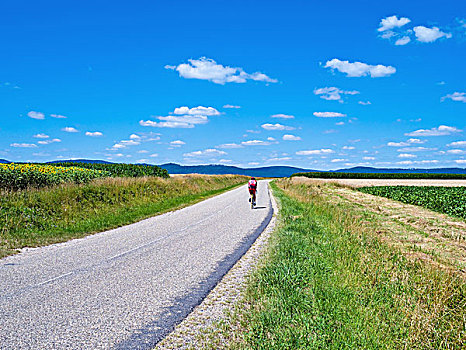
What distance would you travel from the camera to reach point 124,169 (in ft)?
138

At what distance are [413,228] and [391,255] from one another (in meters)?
7.19

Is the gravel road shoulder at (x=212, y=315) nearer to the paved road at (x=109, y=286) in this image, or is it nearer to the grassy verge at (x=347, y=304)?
the paved road at (x=109, y=286)

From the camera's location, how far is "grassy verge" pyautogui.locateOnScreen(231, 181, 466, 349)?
14.6ft

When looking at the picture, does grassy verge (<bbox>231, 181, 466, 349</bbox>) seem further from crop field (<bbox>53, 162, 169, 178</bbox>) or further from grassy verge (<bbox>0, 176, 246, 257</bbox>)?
crop field (<bbox>53, 162, 169, 178</bbox>)

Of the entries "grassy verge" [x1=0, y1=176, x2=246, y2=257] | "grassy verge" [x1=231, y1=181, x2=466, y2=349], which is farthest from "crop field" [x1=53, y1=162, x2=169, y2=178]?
"grassy verge" [x1=231, y1=181, x2=466, y2=349]

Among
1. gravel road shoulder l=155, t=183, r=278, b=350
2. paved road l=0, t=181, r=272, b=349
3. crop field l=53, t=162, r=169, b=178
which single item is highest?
crop field l=53, t=162, r=169, b=178

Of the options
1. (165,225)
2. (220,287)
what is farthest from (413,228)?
(220,287)

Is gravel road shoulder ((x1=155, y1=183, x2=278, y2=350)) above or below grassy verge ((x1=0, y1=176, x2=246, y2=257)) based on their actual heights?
below

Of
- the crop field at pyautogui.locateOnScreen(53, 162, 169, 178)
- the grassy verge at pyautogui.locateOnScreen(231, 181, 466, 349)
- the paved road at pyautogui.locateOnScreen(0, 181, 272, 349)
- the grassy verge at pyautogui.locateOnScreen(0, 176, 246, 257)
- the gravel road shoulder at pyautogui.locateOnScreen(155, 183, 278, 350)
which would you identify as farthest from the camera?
the crop field at pyautogui.locateOnScreen(53, 162, 169, 178)

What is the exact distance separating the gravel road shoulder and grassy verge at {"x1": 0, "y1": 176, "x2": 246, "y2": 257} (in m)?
6.43

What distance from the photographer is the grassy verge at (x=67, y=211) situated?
39.4 feet

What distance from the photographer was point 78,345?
4.53m

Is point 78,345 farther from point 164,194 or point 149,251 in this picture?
point 164,194

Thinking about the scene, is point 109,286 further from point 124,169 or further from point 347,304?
point 124,169
